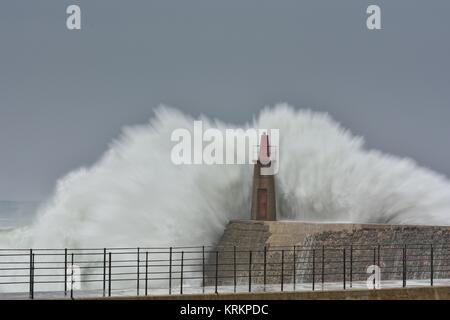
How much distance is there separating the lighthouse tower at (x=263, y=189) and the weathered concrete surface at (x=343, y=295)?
13232mm

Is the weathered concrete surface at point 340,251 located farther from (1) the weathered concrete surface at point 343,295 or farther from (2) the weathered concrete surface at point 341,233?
(1) the weathered concrete surface at point 343,295

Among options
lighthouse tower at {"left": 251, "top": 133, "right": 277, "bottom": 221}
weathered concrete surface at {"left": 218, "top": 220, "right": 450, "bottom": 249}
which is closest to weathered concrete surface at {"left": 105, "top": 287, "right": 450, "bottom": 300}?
weathered concrete surface at {"left": 218, "top": 220, "right": 450, "bottom": 249}

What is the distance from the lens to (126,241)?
27.6 meters

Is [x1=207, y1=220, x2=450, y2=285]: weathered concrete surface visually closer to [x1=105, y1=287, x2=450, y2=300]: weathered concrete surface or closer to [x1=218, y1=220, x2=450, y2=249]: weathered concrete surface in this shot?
[x1=218, y1=220, x2=450, y2=249]: weathered concrete surface

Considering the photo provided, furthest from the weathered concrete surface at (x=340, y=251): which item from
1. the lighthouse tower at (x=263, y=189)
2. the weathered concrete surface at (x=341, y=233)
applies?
the lighthouse tower at (x=263, y=189)

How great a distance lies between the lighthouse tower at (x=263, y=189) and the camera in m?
27.5

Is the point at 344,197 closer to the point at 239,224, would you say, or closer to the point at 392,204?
the point at 392,204

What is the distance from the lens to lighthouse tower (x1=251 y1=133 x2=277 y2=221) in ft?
90.4

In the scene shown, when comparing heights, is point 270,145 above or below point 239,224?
above

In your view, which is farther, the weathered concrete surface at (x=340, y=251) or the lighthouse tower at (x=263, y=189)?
the lighthouse tower at (x=263, y=189)
